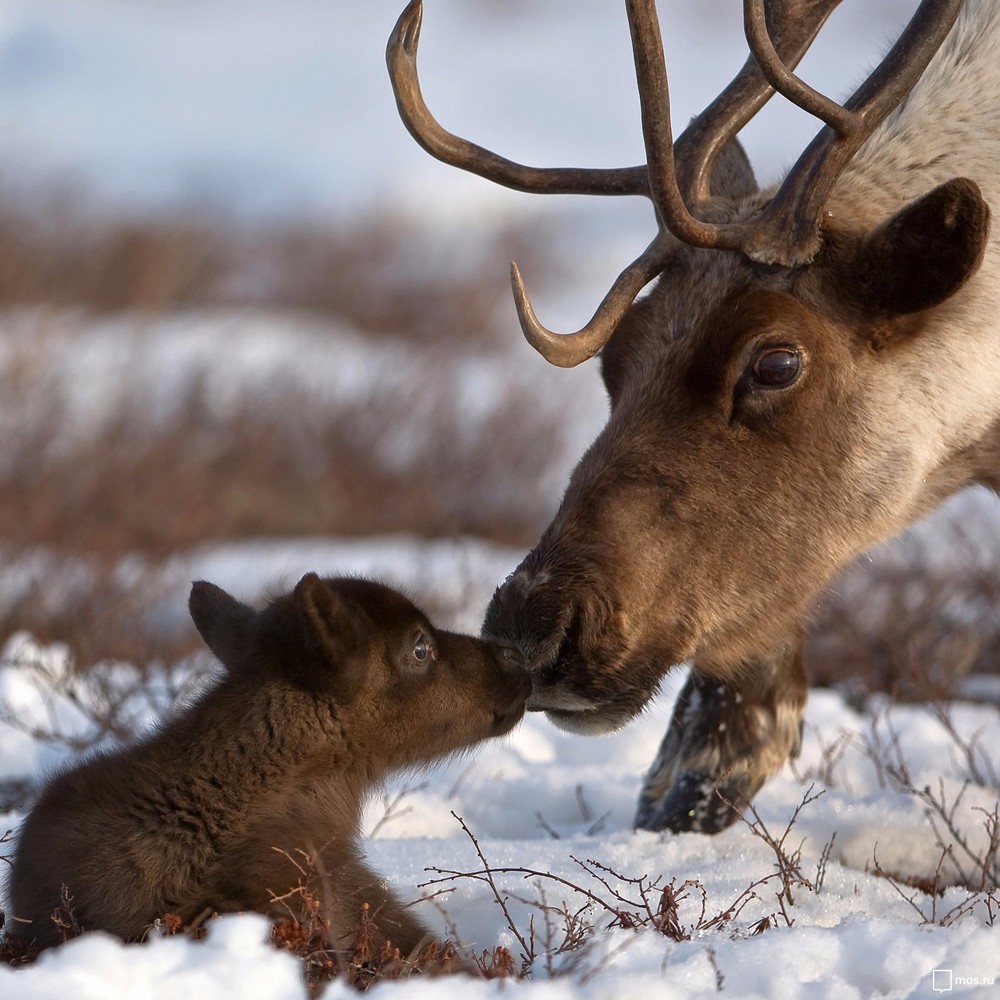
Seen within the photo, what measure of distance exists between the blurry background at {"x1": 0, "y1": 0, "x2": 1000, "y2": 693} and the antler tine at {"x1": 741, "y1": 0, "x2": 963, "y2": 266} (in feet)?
2.83

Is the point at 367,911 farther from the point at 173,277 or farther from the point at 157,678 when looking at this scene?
the point at 173,277

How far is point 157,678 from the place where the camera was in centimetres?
622

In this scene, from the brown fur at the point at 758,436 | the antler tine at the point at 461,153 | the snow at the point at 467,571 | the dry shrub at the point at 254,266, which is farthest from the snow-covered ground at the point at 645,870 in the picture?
the dry shrub at the point at 254,266

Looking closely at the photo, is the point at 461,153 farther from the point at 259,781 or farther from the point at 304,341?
the point at 304,341

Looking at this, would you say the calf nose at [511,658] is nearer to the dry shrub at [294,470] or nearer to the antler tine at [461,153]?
the antler tine at [461,153]

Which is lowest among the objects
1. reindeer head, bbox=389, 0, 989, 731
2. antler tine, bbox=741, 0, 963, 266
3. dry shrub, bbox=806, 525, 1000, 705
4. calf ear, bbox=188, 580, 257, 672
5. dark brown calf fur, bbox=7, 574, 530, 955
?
dry shrub, bbox=806, 525, 1000, 705

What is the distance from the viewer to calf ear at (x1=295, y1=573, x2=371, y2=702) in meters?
3.03

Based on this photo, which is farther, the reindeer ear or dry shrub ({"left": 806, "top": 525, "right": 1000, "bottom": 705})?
dry shrub ({"left": 806, "top": 525, "right": 1000, "bottom": 705})

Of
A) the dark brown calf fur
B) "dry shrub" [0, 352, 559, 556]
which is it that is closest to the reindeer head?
the dark brown calf fur

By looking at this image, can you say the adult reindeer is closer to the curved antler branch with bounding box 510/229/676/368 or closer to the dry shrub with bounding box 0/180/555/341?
the curved antler branch with bounding box 510/229/676/368

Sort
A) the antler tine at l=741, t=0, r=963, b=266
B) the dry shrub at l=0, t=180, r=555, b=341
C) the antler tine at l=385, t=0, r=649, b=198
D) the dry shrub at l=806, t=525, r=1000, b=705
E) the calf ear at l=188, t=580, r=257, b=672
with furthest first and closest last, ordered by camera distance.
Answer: the dry shrub at l=0, t=180, r=555, b=341, the dry shrub at l=806, t=525, r=1000, b=705, the antler tine at l=385, t=0, r=649, b=198, the antler tine at l=741, t=0, r=963, b=266, the calf ear at l=188, t=580, r=257, b=672

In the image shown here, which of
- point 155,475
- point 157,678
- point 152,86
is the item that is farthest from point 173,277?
point 152,86

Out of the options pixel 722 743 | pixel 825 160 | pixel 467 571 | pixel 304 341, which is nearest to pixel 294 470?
pixel 304 341

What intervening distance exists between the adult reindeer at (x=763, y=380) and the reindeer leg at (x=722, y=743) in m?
0.60
